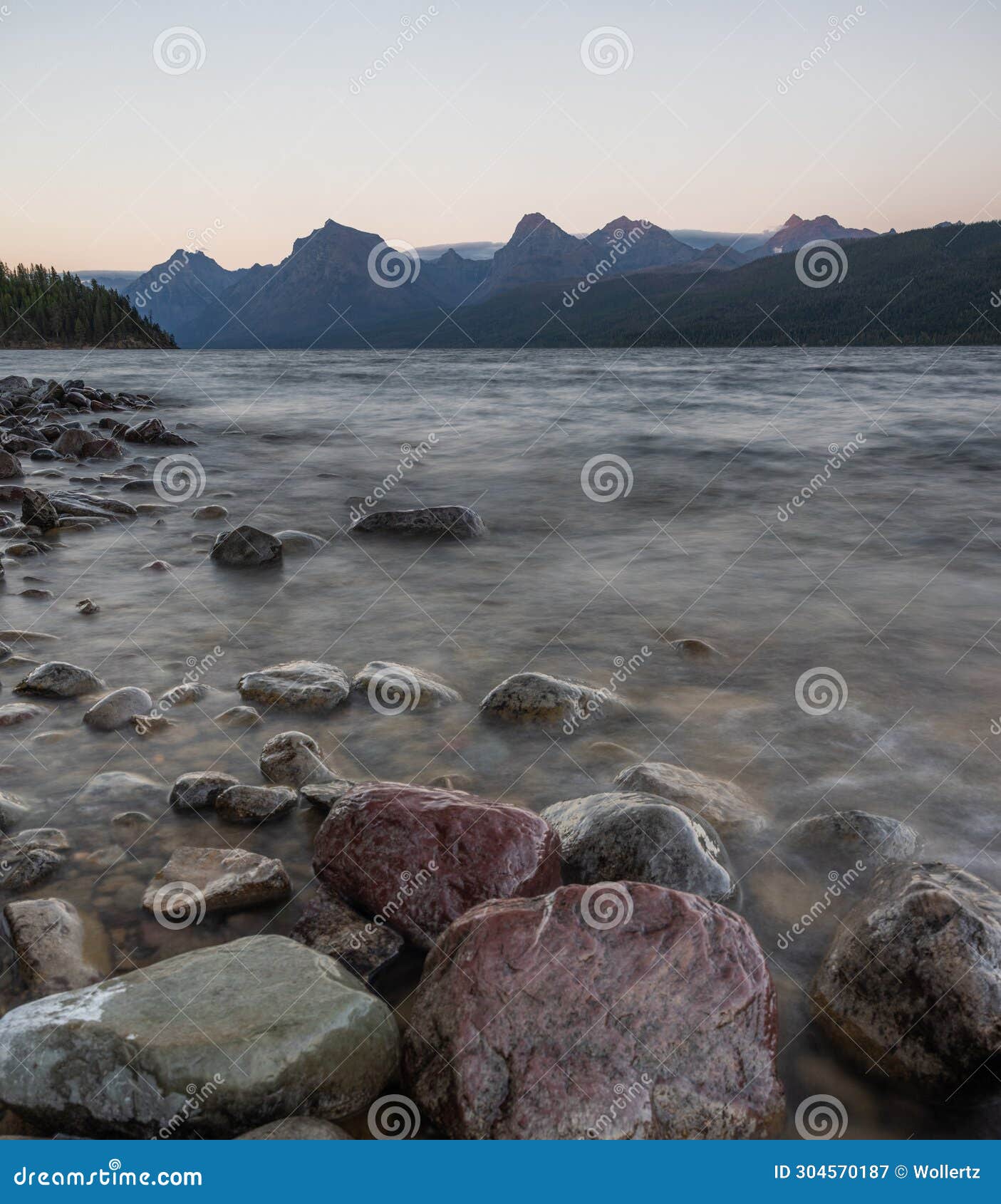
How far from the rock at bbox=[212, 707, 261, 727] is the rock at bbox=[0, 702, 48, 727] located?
1.00 metres

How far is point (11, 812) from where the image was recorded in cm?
378

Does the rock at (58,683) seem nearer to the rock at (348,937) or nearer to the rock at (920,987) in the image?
the rock at (348,937)

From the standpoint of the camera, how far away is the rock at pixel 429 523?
31.6 ft

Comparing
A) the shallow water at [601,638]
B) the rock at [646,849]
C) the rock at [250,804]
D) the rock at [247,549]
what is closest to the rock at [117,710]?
the shallow water at [601,638]

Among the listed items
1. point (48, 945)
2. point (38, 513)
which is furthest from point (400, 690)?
point (38, 513)

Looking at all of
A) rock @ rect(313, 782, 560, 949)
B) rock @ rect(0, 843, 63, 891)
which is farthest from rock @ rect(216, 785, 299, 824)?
rock @ rect(0, 843, 63, 891)

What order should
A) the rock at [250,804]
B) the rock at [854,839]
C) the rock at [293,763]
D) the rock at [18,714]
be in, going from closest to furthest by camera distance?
the rock at [854,839] → the rock at [250,804] → the rock at [293,763] → the rock at [18,714]

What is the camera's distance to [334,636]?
256 inches

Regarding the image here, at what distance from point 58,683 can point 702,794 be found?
12.6ft

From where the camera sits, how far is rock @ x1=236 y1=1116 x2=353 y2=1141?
2.26m

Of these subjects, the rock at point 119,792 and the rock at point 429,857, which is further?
the rock at point 119,792

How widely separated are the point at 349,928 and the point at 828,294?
165818 mm

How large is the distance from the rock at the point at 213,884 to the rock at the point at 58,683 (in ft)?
6.88

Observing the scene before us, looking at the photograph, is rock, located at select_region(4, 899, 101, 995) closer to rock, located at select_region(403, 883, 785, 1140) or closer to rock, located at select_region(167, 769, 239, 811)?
rock, located at select_region(167, 769, 239, 811)
